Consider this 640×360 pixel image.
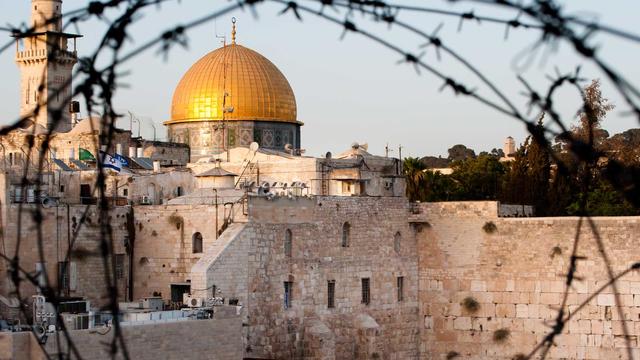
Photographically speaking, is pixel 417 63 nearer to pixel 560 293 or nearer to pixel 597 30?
pixel 597 30

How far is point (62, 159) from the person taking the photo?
33719 millimetres

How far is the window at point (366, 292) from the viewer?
89.6ft

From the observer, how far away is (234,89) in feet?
117

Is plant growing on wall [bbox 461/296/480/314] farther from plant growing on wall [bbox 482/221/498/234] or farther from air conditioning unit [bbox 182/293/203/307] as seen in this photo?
air conditioning unit [bbox 182/293/203/307]

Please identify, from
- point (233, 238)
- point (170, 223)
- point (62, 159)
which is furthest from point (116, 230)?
point (62, 159)

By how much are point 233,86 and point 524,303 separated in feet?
39.2

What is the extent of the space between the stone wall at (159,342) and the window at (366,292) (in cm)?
539

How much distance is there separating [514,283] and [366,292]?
10.5 ft

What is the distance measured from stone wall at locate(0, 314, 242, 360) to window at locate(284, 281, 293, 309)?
2.70 m

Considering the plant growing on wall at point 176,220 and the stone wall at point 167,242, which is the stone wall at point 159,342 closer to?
the stone wall at point 167,242

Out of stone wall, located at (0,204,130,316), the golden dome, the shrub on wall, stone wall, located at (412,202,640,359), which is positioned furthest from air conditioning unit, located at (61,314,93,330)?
the golden dome

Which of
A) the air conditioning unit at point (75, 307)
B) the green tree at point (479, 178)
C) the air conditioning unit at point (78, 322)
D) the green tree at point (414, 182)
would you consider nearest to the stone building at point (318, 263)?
A: the air conditioning unit at point (78, 322)

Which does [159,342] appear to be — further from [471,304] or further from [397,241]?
[471,304]

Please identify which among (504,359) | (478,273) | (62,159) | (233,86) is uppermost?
(233,86)
